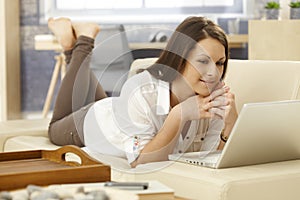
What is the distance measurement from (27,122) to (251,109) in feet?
5.41

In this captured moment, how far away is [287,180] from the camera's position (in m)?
2.16

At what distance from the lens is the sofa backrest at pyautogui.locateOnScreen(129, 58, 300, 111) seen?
2.55 m

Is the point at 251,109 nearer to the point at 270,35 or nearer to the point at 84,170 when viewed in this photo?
the point at 84,170

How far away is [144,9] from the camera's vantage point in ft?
22.6

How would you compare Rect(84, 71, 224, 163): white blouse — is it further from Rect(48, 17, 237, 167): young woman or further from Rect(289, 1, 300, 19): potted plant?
Rect(289, 1, 300, 19): potted plant

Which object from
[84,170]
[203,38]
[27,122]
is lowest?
[27,122]

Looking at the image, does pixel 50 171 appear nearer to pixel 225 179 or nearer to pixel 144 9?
pixel 225 179

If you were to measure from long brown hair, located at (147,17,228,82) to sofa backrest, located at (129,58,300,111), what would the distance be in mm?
151

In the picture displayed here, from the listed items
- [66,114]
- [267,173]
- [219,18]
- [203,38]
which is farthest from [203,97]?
[219,18]

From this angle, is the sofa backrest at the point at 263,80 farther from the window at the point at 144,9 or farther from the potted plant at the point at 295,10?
the window at the point at 144,9

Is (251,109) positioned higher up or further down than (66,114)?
higher up

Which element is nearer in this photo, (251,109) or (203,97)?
(251,109)

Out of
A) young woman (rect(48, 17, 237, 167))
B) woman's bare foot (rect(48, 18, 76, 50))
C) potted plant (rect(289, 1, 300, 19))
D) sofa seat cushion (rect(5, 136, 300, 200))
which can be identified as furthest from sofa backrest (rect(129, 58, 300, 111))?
potted plant (rect(289, 1, 300, 19))

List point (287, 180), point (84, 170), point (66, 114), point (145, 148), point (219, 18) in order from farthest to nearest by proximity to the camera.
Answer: point (219, 18), point (66, 114), point (145, 148), point (287, 180), point (84, 170)
